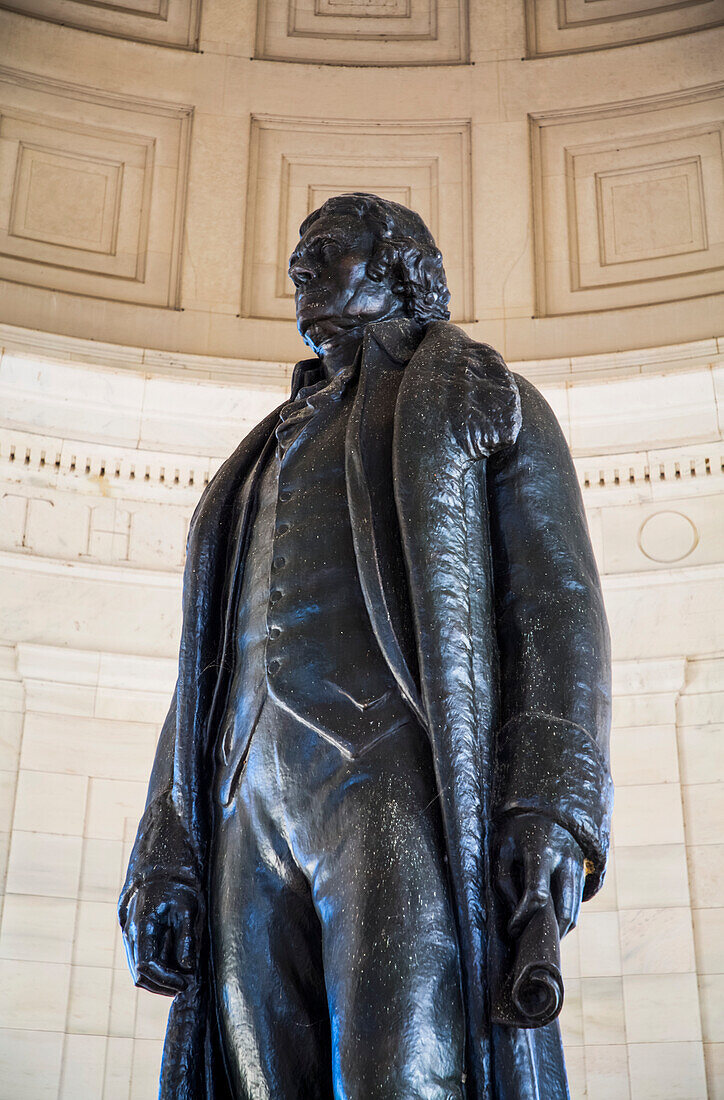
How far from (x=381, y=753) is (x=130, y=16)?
711cm

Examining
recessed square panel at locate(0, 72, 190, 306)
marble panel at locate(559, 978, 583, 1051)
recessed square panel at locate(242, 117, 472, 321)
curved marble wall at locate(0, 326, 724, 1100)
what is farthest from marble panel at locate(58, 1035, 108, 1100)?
recessed square panel at locate(242, 117, 472, 321)

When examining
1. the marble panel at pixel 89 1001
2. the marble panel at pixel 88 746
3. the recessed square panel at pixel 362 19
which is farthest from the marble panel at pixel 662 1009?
the recessed square panel at pixel 362 19

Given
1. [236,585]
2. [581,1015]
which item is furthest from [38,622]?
[236,585]

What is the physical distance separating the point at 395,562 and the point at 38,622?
4.93m

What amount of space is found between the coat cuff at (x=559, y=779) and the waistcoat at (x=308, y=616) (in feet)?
0.56

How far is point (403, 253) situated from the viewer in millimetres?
2787

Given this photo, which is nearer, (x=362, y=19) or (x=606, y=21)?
(x=606, y=21)

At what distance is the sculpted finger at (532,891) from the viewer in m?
1.98

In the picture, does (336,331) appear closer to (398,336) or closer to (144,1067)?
(398,336)

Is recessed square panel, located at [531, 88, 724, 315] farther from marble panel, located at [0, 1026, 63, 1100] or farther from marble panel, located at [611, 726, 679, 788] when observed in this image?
marble panel, located at [0, 1026, 63, 1100]

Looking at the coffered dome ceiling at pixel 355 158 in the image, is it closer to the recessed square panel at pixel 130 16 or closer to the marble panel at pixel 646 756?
the recessed square panel at pixel 130 16

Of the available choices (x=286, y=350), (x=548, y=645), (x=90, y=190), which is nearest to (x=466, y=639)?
(x=548, y=645)

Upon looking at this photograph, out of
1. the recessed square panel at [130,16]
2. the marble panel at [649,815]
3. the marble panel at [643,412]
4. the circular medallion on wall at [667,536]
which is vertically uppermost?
the recessed square panel at [130,16]

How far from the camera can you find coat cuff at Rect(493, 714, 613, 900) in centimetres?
206
